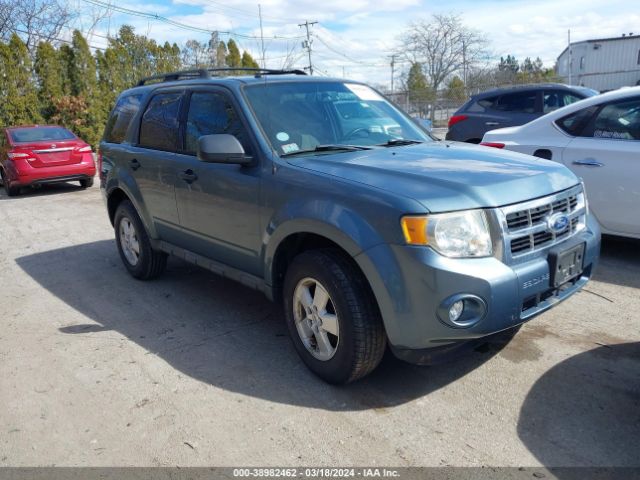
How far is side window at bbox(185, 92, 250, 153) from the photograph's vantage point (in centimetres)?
394

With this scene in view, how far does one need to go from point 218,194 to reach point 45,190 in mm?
10931

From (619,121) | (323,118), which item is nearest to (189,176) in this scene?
(323,118)

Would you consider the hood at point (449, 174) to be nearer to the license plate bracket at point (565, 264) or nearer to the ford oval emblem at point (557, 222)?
the ford oval emblem at point (557, 222)

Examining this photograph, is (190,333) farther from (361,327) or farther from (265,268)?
(361,327)

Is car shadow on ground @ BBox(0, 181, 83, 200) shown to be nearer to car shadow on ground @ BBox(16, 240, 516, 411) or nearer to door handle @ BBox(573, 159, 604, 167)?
car shadow on ground @ BBox(16, 240, 516, 411)

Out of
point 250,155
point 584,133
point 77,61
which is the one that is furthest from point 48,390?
point 77,61

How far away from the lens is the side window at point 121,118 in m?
5.46

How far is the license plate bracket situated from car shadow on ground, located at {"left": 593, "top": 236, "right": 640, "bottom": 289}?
6.08 feet

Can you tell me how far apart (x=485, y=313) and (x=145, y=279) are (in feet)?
12.5

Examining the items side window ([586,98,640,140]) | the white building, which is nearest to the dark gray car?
side window ([586,98,640,140])

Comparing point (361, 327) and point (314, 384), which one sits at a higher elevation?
point (361, 327)

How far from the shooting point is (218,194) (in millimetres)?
4023

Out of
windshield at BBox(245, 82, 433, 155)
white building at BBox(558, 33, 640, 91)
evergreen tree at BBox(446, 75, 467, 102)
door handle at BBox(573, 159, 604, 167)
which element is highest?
white building at BBox(558, 33, 640, 91)

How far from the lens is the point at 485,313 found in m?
2.76
